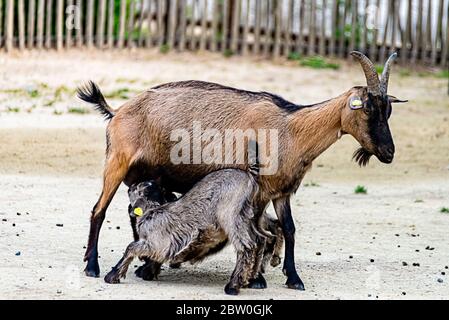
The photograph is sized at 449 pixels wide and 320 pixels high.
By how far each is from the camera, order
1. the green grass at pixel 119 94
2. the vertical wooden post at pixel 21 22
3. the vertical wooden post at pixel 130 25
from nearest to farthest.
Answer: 1. the green grass at pixel 119 94
2. the vertical wooden post at pixel 21 22
3. the vertical wooden post at pixel 130 25

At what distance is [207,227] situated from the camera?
803 cm

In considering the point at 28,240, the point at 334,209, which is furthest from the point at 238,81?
the point at 28,240

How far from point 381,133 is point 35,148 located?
6.19 meters

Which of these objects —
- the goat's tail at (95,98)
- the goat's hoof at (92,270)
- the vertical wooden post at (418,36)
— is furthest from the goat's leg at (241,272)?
the vertical wooden post at (418,36)

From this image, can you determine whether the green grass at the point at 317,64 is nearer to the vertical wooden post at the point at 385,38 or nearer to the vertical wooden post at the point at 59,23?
the vertical wooden post at the point at 385,38

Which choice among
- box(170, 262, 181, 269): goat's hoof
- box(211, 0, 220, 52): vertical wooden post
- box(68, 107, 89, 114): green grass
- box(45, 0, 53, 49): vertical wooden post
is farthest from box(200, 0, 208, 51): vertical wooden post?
box(170, 262, 181, 269): goat's hoof

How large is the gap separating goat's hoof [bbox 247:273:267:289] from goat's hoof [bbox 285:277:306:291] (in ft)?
0.57

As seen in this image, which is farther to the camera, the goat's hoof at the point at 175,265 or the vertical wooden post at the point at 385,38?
the vertical wooden post at the point at 385,38

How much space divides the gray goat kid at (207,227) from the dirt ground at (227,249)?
0.69 feet

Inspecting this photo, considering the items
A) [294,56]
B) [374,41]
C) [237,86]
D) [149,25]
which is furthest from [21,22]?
[374,41]

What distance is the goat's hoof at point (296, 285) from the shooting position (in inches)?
323

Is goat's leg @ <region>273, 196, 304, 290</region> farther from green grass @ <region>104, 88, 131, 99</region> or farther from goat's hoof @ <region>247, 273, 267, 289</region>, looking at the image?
green grass @ <region>104, 88, 131, 99</region>

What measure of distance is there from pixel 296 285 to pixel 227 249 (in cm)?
159

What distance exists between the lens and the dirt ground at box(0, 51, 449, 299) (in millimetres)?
8219
